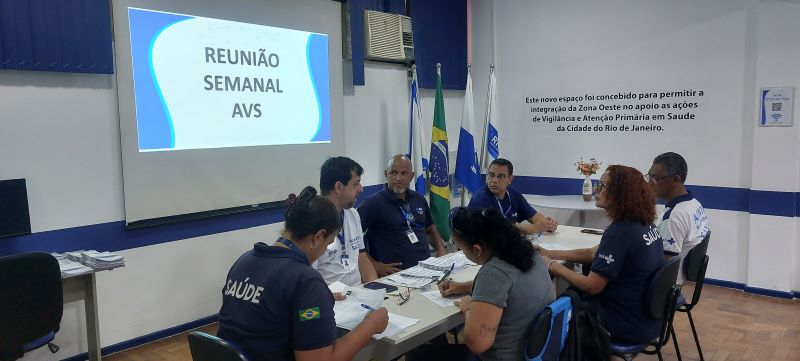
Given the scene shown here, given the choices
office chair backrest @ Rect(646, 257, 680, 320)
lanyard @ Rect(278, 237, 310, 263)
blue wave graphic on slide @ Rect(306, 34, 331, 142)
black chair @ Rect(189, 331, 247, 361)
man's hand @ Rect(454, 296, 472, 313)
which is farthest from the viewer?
blue wave graphic on slide @ Rect(306, 34, 331, 142)

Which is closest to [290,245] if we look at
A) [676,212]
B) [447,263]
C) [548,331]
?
[548,331]

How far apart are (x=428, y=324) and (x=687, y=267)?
1.65m

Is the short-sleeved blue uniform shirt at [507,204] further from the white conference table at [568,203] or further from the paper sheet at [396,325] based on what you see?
the paper sheet at [396,325]

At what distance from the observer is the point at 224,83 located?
12.9 ft

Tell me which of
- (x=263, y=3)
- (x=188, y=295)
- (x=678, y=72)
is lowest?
(x=188, y=295)

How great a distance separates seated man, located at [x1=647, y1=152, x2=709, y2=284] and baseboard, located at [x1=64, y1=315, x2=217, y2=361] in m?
3.10

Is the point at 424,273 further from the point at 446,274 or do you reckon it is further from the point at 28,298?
the point at 28,298

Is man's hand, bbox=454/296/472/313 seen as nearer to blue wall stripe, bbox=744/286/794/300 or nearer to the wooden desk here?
the wooden desk

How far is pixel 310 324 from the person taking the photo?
1.58m

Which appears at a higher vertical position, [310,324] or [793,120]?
[793,120]

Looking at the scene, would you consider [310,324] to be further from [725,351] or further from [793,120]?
[793,120]

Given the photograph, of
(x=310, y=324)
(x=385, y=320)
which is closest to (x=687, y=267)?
(x=385, y=320)

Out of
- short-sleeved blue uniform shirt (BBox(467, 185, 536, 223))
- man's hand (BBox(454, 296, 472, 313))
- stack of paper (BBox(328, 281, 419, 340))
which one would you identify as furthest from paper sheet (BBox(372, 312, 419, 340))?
short-sleeved blue uniform shirt (BBox(467, 185, 536, 223))

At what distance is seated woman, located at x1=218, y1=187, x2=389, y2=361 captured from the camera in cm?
158
